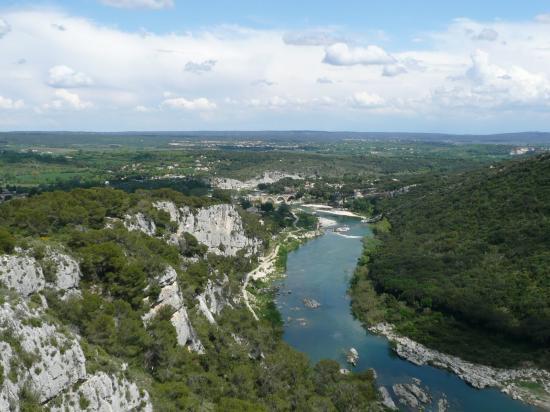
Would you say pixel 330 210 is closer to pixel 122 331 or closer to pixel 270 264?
pixel 270 264

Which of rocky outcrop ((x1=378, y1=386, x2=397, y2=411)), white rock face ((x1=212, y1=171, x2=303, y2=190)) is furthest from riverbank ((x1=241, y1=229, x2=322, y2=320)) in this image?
white rock face ((x1=212, y1=171, x2=303, y2=190))

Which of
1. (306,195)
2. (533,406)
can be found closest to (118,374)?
(533,406)

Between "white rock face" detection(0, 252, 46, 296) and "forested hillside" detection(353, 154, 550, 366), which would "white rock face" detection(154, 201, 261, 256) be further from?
"white rock face" detection(0, 252, 46, 296)

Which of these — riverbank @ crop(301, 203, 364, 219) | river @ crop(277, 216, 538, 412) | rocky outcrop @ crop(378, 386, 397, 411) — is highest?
riverbank @ crop(301, 203, 364, 219)

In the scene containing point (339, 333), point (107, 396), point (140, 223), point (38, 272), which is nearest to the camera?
point (107, 396)

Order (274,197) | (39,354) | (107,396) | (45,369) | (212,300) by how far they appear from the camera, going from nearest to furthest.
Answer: (45,369) < (39,354) < (107,396) < (212,300) < (274,197)

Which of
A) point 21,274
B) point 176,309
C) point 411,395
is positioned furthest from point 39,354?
point 411,395

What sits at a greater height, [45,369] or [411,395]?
[45,369]

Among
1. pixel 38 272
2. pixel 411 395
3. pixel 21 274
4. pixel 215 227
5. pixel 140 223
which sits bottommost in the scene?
pixel 411 395
